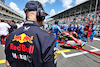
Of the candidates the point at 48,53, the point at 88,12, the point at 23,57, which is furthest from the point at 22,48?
the point at 88,12

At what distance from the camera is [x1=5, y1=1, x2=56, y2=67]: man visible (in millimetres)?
606

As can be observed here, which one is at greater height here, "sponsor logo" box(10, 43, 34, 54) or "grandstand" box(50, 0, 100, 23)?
"grandstand" box(50, 0, 100, 23)

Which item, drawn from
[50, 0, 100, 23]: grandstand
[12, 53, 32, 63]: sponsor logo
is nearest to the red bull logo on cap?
[12, 53, 32, 63]: sponsor logo

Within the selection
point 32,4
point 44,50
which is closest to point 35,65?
point 44,50

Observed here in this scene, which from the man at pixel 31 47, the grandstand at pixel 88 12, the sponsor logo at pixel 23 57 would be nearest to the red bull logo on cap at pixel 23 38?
the man at pixel 31 47

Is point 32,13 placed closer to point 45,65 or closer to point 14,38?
point 14,38

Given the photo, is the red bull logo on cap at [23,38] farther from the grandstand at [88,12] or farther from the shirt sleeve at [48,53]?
the grandstand at [88,12]

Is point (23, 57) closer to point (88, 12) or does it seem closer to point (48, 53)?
point (48, 53)

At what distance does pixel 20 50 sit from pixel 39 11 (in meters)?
0.53

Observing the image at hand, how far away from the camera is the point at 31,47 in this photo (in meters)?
0.62

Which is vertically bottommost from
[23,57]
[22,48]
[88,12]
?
[23,57]

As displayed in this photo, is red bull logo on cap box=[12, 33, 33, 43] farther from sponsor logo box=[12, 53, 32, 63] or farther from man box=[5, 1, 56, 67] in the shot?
sponsor logo box=[12, 53, 32, 63]

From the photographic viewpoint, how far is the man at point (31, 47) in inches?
23.9

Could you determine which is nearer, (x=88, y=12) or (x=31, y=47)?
(x=31, y=47)
